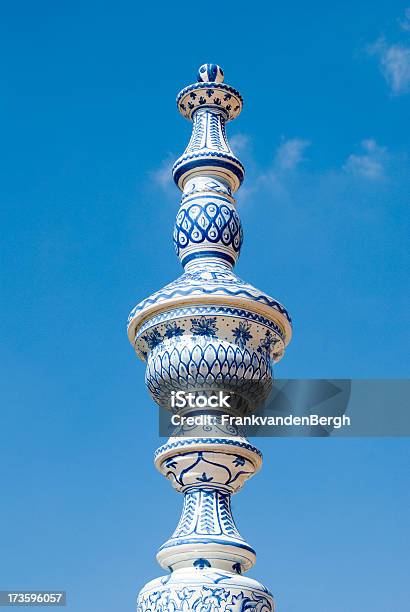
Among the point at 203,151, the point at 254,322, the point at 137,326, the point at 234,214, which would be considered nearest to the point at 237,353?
the point at 254,322

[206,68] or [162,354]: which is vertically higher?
[206,68]

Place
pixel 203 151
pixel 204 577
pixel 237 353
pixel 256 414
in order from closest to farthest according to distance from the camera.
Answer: pixel 204 577 → pixel 237 353 → pixel 256 414 → pixel 203 151

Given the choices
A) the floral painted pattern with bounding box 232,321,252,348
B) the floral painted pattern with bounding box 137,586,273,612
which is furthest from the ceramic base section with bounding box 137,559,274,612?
the floral painted pattern with bounding box 232,321,252,348

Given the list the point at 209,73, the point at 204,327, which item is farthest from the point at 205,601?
the point at 209,73

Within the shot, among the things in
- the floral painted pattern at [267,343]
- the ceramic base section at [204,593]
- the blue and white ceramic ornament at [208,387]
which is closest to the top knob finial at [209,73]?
the blue and white ceramic ornament at [208,387]

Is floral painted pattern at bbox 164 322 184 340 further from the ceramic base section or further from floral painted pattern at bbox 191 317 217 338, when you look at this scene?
the ceramic base section

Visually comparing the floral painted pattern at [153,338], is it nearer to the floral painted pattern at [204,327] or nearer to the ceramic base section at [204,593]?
the floral painted pattern at [204,327]

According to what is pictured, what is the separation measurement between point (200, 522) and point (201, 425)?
619 mm

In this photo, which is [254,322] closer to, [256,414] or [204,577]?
[256,414]

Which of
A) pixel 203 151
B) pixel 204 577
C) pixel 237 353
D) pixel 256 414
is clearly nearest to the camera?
pixel 204 577

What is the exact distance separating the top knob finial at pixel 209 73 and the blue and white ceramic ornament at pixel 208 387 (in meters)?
1.41

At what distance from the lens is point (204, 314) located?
670cm

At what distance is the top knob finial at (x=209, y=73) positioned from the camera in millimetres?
8234

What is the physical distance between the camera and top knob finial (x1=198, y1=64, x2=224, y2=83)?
27.0 feet
